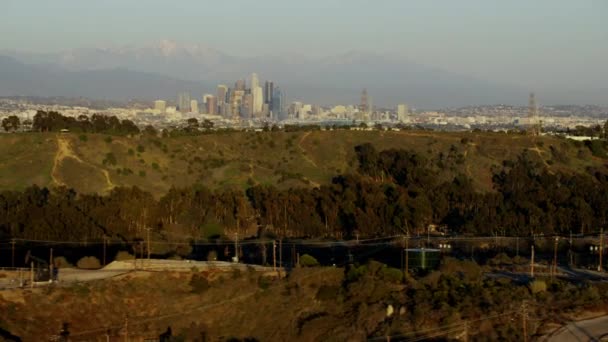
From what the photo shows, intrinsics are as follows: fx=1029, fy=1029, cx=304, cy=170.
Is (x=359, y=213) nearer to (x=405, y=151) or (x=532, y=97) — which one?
(x=405, y=151)

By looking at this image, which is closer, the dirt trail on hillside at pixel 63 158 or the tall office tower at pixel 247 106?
the dirt trail on hillside at pixel 63 158

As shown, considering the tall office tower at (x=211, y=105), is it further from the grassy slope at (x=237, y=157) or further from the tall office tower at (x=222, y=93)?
the grassy slope at (x=237, y=157)

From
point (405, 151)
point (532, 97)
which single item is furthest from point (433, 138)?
point (532, 97)

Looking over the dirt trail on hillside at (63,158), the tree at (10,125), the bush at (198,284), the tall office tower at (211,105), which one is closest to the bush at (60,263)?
the bush at (198,284)

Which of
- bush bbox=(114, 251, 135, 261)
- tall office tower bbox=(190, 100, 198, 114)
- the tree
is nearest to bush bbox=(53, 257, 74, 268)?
bush bbox=(114, 251, 135, 261)

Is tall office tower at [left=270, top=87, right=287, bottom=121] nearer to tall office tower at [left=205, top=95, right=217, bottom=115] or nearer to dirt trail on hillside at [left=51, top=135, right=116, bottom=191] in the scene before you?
tall office tower at [left=205, top=95, right=217, bottom=115]
